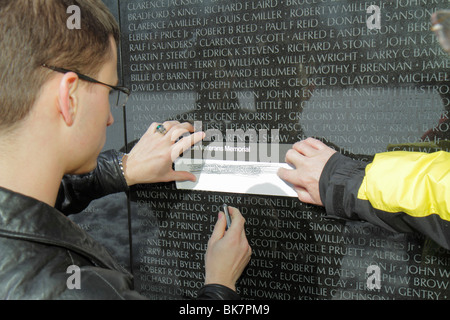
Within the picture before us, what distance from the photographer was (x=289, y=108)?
164cm

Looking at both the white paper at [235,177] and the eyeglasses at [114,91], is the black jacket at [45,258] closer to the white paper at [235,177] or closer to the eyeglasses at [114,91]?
the eyeglasses at [114,91]

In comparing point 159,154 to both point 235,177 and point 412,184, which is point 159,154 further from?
point 412,184

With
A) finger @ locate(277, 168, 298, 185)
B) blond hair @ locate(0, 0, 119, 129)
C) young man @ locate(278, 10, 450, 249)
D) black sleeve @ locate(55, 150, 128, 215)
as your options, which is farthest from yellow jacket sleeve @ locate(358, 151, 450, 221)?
black sleeve @ locate(55, 150, 128, 215)

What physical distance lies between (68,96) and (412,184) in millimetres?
1101

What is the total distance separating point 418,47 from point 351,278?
3.30 ft

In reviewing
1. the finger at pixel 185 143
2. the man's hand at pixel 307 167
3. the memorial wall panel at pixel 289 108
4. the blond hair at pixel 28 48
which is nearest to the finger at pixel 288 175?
the man's hand at pixel 307 167

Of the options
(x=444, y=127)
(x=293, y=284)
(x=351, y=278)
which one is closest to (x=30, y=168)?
(x=293, y=284)

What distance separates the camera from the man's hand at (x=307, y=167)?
144 cm

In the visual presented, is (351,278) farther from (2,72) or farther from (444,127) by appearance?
(2,72)

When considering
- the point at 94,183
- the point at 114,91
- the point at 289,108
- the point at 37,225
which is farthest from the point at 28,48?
the point at 289,108

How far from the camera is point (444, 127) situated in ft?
4.67

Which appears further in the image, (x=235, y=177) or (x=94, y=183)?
(x=94, y=183)

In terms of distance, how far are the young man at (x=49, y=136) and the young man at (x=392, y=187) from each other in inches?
22.3

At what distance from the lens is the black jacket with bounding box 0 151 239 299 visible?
2.74 feet
